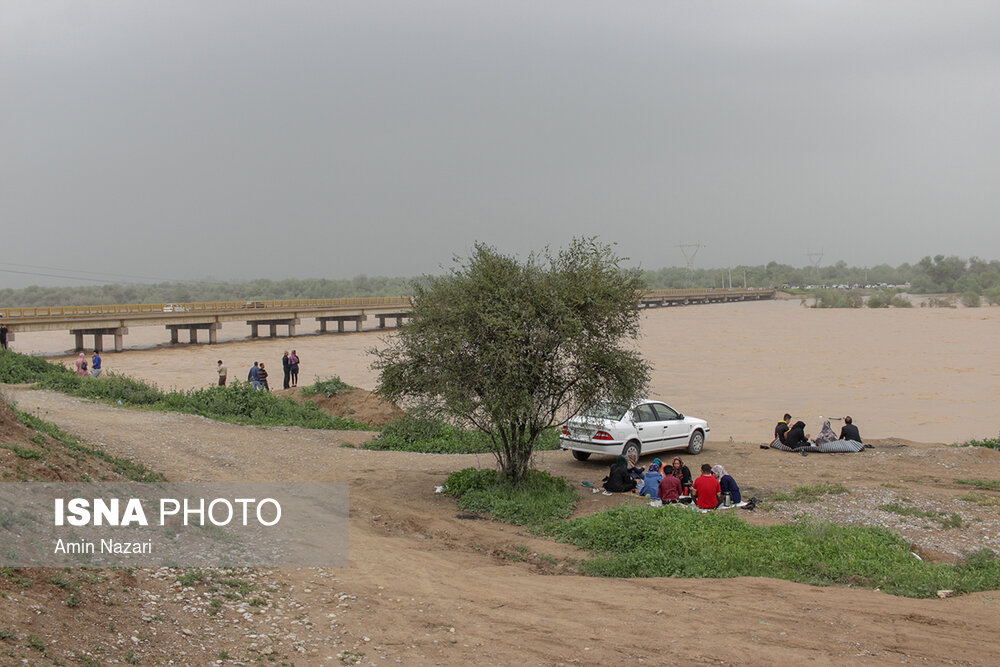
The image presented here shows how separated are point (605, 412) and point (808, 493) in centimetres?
425

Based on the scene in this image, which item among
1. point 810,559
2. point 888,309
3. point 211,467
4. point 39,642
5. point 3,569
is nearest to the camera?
point 39,642

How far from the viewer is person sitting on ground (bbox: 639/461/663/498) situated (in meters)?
13.2

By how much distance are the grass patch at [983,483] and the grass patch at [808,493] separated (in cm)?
254

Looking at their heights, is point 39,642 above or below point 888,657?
above

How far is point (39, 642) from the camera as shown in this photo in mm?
5680

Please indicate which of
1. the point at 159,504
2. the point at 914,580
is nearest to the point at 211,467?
the point at 159,504

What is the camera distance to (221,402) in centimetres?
2138

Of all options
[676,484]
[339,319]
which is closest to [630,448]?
[676,484]

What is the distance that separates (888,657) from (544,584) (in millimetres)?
3605

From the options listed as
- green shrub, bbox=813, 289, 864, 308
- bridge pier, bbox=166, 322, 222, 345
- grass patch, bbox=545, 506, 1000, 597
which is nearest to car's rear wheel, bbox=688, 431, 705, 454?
grass patch, bbox=545, 506, 1000, 597

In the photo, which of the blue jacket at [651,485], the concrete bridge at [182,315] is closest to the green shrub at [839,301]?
the concrete bridge at [182,315]

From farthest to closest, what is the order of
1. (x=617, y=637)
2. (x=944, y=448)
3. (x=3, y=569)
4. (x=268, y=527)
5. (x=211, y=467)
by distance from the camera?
(x=944, y=448) < (x=211, y=467) < (x=268, y=527) < (x=617, y=637) < (x=3, y=569)

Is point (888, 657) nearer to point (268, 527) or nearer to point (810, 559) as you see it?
point (810, 559)

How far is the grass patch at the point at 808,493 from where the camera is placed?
13078 millimetres
